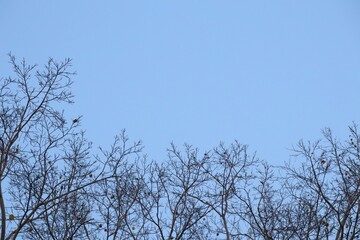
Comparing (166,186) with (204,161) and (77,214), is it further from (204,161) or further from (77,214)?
(77,214)

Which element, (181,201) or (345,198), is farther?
(181,201)

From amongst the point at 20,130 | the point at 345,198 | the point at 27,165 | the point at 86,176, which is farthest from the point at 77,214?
the point at 345,198

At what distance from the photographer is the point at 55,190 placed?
8.61m

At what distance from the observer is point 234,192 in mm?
10359

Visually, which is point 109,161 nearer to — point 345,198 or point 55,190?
point 55,190

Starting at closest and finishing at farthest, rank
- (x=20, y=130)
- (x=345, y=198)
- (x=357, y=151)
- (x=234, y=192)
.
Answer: (x=20, y=130) < (x=345, y=198) < (x=357, y=151) < (x=234, y=192)

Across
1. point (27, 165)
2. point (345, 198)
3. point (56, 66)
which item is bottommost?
point (345, 198)

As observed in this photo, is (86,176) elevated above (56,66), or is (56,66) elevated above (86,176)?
(56,66)

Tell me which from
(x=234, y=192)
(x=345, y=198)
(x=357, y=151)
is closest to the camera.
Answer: (x=345, y=198)

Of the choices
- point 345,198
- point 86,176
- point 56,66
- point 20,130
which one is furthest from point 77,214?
point 345,198

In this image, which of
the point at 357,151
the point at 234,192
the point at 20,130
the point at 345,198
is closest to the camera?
the point at 20,130

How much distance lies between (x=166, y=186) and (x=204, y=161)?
1018 mm

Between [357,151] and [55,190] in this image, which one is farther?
[357,151]

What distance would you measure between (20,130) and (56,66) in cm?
146
